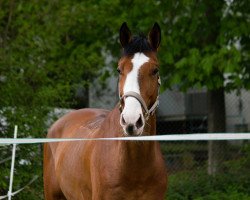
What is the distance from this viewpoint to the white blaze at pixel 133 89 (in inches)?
160

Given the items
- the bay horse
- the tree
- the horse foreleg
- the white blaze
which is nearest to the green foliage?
the tree

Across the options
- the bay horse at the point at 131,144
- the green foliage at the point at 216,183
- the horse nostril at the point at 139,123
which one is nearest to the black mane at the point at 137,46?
the bay horse at the point at 131,144

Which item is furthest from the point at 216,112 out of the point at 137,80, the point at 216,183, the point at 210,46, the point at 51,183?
the point at 137,80

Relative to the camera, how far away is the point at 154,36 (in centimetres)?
483

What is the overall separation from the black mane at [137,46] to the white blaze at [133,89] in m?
0.06

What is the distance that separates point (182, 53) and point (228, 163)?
2027 mm

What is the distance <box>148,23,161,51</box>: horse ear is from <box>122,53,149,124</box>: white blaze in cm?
27

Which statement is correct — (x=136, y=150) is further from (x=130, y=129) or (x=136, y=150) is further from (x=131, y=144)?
(x=130, y=129)

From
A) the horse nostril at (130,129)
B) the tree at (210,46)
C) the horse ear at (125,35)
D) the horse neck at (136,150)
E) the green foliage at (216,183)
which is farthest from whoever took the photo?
the tree at (210,46)

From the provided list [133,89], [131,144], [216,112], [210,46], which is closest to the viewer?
[133,89]

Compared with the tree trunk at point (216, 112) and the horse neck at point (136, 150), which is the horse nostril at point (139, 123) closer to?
the horse neck at point (136, 150)

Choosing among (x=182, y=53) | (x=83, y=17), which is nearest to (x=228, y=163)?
(x=182, y=53)

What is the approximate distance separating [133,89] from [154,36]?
724 mm

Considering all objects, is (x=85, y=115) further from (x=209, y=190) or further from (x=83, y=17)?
(x=83, y=17)
